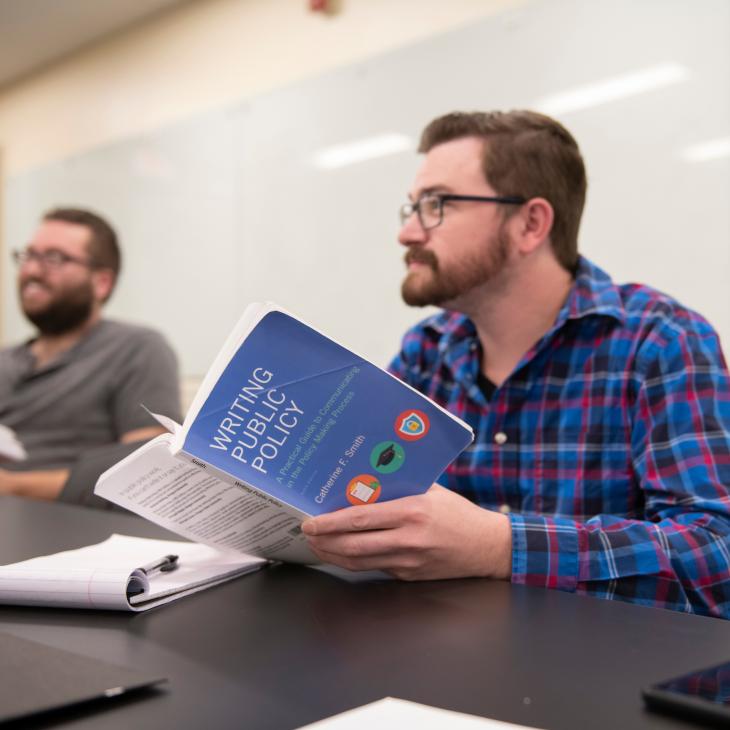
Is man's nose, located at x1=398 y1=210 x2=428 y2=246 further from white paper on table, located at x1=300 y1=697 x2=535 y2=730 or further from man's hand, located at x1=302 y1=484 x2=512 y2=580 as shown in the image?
white paper on table, located at x1=300 y1=697 x2=535 y2=730

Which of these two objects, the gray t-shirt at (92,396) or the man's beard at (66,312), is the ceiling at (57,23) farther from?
the gray t-shirt at (92,396)

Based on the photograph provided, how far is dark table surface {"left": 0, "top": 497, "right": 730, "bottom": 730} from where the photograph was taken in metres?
0.54

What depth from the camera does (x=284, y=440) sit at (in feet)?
2.64

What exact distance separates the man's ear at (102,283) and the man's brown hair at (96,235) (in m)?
0.01

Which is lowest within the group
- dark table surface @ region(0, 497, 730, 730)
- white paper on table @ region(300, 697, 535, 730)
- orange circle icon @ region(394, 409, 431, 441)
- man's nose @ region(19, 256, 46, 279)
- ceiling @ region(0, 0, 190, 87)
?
white paper on table @ region(300, 697, 535, 730)

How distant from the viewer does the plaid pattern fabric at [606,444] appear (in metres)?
0.96

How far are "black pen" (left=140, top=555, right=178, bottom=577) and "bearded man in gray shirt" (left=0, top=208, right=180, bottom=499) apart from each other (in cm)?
130

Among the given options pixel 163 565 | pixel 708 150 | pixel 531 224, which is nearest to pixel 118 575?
pixel 163 565

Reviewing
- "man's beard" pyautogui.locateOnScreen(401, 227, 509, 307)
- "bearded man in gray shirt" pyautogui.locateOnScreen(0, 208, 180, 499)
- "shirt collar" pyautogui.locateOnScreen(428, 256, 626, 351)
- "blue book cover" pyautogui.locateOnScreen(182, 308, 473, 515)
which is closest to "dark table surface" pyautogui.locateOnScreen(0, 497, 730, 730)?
"blue book cover" pyautogui.locateOnScreen(182, 308, 473, 515)

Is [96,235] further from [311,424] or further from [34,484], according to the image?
[311,424]

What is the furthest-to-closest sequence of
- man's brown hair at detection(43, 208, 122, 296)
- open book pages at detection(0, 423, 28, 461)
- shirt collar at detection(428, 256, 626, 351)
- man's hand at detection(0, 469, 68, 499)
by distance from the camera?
man's brown hair at detection(43, 208, 122, 296) → man's hand at detection(0, 469, 68, 499) → open book pages at detection(0, 423, 28, 461) → shirt collar at detection(428, 256, 626, 351)

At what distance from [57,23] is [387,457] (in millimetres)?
3475

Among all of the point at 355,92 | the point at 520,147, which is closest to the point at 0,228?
the point at 355,92

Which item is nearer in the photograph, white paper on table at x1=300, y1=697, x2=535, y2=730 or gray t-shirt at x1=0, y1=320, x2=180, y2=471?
white paper on table at x1=300, y1=697, x2=535, y2=730
